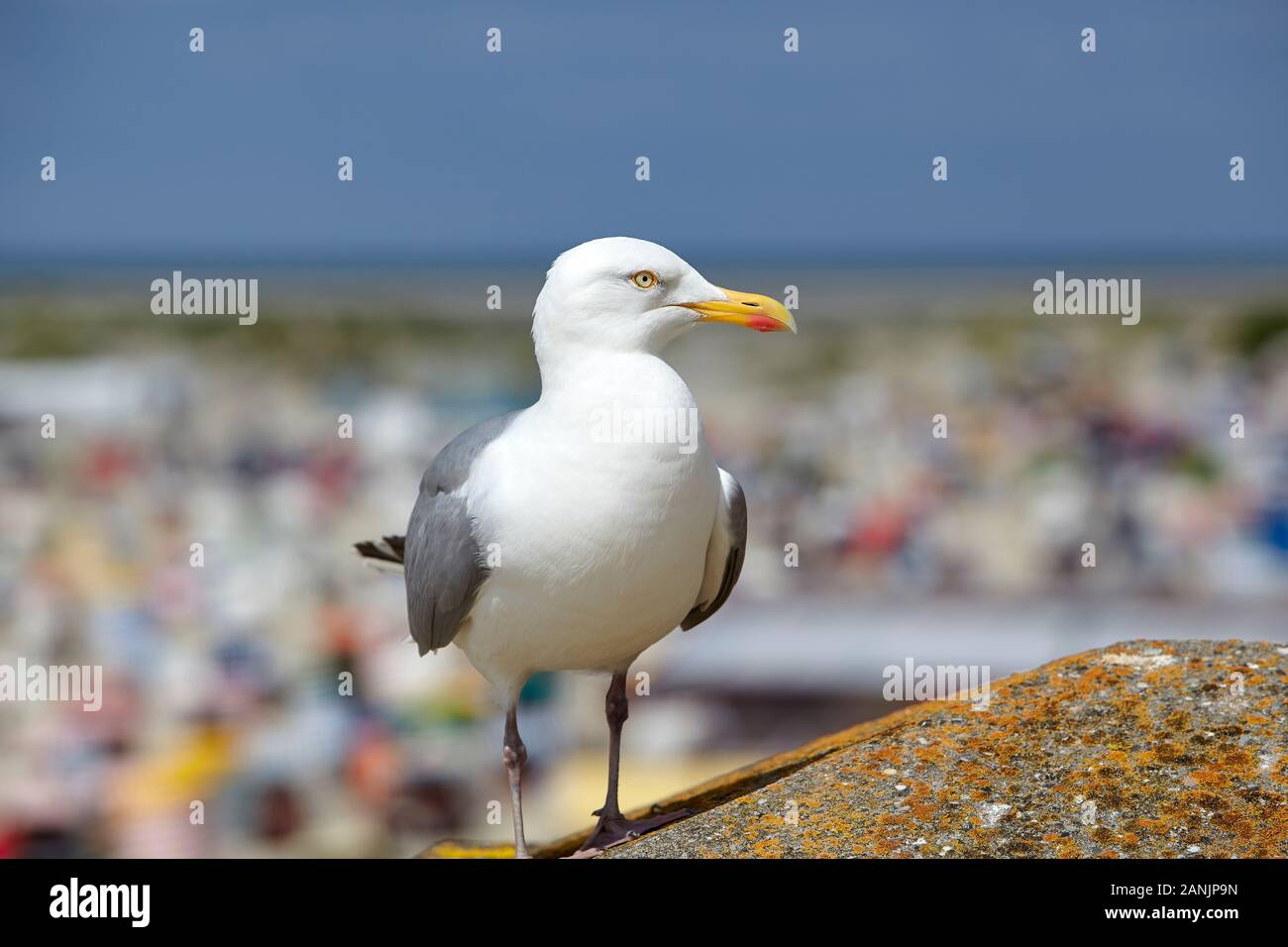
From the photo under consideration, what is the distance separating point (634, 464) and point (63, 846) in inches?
379

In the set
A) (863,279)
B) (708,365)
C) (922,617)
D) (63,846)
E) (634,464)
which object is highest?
(863,279)

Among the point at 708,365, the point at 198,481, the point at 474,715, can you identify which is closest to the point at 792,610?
the point at 474,715

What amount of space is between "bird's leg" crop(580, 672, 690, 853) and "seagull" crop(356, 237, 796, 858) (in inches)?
0.4

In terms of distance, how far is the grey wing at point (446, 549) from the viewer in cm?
498

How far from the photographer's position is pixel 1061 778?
4.17 metres

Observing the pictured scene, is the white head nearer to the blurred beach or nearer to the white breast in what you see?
the white breast

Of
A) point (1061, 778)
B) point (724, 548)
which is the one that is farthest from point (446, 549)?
point (1061, 778)

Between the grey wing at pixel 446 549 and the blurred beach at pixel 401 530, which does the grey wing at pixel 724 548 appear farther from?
the blurred beach at pixel 401 530

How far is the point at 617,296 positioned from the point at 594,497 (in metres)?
0.69

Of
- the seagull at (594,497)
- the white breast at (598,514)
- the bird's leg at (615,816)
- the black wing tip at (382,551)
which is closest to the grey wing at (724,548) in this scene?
the seagull at (594,497)

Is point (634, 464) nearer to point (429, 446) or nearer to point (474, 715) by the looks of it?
point (474, 715)

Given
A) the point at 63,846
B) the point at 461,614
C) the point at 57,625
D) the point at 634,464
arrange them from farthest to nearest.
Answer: the point at 57,625 → the point at 63,846 → the point at 461,614 → the point at 634,464
